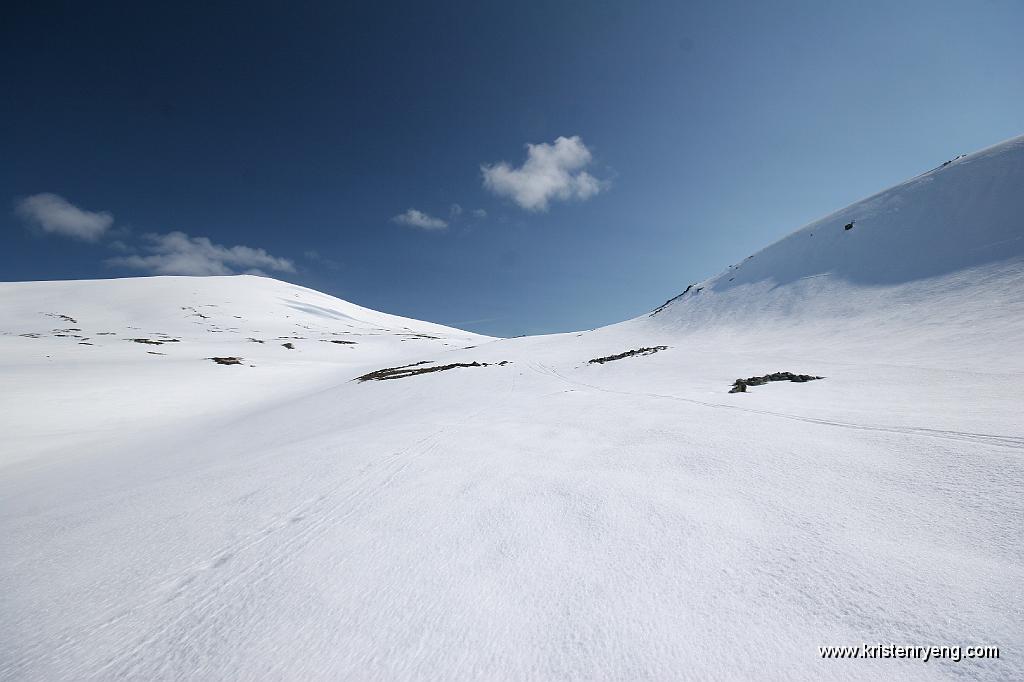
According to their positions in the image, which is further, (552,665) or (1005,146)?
(1005,146)

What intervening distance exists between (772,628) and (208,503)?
19.8 ft

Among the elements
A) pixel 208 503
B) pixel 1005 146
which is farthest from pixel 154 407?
pixel 1005 146

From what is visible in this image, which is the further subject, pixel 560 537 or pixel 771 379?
pixel 771 379

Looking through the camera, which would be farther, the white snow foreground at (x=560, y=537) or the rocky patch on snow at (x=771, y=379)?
the rocky patch on snow at (x=771, y=379)

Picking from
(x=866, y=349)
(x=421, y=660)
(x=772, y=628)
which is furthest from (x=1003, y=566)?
(x=866, y=349)

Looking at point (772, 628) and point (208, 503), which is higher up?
point (208, 503)

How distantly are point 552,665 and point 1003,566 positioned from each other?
2903mm

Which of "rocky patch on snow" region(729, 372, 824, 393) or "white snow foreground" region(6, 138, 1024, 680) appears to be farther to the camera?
"rocky patch on snow" region(729, 372, 824, 393)

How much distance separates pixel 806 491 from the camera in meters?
3.32

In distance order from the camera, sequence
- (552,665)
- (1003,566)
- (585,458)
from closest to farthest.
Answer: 1. (552,665)
2. (1003,566)
3. (585,458)

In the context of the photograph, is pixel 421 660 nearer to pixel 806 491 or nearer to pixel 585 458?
pixel 585 458

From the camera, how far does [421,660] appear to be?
6.80 ft

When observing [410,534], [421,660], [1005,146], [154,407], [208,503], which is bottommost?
[421,660]

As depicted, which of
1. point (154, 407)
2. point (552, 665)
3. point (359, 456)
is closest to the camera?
point (552, 665)
